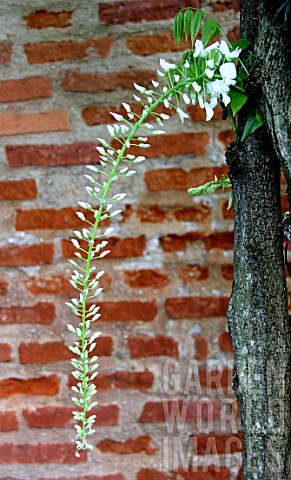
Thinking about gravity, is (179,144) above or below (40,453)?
above

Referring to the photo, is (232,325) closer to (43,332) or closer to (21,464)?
(43,332)

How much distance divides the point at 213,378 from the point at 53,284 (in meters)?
0.49

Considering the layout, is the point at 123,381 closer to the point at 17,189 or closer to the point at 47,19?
the point at 17,189

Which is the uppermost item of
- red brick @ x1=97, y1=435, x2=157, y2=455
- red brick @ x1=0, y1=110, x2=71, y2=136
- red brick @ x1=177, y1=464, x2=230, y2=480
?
red brick @ x1=0, y1=110, x2=71, y2=136

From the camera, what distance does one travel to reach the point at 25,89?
59.8 inches

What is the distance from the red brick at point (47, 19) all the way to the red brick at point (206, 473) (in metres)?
1.21

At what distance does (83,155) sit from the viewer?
4.96 ft

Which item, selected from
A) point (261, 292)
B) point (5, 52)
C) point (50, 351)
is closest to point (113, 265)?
point (50, 351)

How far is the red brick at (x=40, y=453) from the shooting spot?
1.52 meters

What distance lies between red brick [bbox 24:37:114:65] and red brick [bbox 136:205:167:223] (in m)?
0.41

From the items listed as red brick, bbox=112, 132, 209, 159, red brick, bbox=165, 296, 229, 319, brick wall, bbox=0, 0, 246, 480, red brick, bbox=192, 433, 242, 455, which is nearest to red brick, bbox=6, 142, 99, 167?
brick wall, bbox=0, 0, 246, 480

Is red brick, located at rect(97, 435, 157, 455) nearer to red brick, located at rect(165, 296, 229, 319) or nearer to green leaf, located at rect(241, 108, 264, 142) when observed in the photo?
red brick, located at rect(165, 296, 229, 319)

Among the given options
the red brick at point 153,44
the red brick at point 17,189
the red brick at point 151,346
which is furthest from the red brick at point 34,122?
the red brick at point 151,346

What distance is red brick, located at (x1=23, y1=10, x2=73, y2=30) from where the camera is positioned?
1502mm
